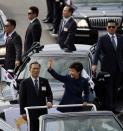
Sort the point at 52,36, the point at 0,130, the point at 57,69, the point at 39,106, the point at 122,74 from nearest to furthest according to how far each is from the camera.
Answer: the point at 0,130, the point at 39,106, the point at 57,69, the point at 122,74, the point at 52,36

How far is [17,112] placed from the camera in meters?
12.9

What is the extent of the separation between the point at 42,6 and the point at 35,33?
10913 mm

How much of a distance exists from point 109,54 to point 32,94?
11.0 ft

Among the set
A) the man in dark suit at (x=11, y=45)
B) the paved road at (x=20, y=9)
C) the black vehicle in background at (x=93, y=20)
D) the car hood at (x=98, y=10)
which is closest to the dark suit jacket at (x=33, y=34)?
the man in dark suit at (x=11, y=45)

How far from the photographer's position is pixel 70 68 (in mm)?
13188

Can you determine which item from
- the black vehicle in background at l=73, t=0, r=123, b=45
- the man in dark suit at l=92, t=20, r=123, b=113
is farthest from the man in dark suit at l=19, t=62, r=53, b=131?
the black vehicle in background at l=73, t=0, r=123, b=45

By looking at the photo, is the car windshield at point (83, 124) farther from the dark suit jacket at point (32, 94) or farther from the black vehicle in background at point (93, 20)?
the black vehicle in background at point (93, 20)

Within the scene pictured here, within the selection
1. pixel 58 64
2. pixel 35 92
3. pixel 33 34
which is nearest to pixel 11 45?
pixel 33 34

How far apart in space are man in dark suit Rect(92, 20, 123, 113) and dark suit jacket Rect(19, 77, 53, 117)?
3006 mm

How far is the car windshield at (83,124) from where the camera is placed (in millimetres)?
10828

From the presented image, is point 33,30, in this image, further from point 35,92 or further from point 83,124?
point 83,124

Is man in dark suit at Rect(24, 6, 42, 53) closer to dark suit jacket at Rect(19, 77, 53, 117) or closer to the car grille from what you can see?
the car grille

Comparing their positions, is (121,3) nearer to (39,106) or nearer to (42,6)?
(42,6)

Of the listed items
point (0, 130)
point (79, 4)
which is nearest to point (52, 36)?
point (79, 4)
